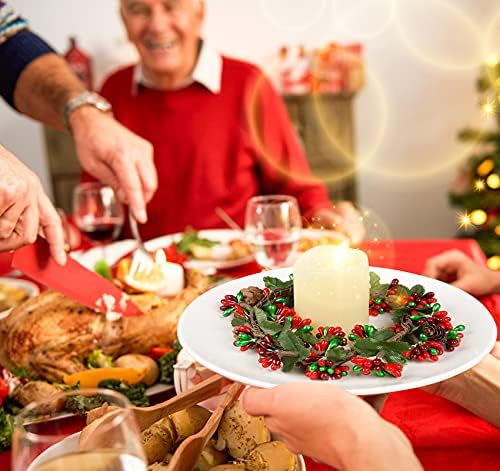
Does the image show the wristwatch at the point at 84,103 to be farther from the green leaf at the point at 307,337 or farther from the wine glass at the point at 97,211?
the green leaf at the point at 307,337

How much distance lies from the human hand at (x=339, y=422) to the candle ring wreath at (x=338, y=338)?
0.03m

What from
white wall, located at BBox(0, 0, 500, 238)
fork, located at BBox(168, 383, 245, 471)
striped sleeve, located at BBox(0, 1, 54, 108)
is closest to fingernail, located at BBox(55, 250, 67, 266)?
fork, located at BBox(168, 383, 245, 471)

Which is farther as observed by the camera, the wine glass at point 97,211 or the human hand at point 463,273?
the wine glass at point 97,211

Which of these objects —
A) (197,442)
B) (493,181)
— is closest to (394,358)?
(197,442)

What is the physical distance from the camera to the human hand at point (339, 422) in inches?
24.7

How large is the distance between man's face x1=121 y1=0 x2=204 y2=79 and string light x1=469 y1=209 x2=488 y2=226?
5.93 feet

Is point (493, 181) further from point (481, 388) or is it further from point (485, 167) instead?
point (481, 388)

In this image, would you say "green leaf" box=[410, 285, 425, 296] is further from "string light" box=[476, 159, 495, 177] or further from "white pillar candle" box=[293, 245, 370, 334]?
"string light" box=[476, 159, 495, 177]

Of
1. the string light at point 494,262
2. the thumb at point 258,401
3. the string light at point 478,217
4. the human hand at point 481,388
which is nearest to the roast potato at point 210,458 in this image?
the thumb at point 258,401

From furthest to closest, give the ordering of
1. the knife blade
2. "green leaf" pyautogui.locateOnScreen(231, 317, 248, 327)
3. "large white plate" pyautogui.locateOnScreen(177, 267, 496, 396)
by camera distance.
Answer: the knife blade, "green leaf" pyautogui.locateOnScreen(231, 317, 248, 327), "large white plate" pyautogui.locateOnScreen(177, 267, 496, 396)

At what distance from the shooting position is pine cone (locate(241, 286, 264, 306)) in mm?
802

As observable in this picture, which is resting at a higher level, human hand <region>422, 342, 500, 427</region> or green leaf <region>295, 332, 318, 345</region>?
green leaf <region>295, 332, 318, 345</region>

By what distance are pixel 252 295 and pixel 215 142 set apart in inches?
72.1

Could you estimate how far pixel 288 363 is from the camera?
2.21 ft
